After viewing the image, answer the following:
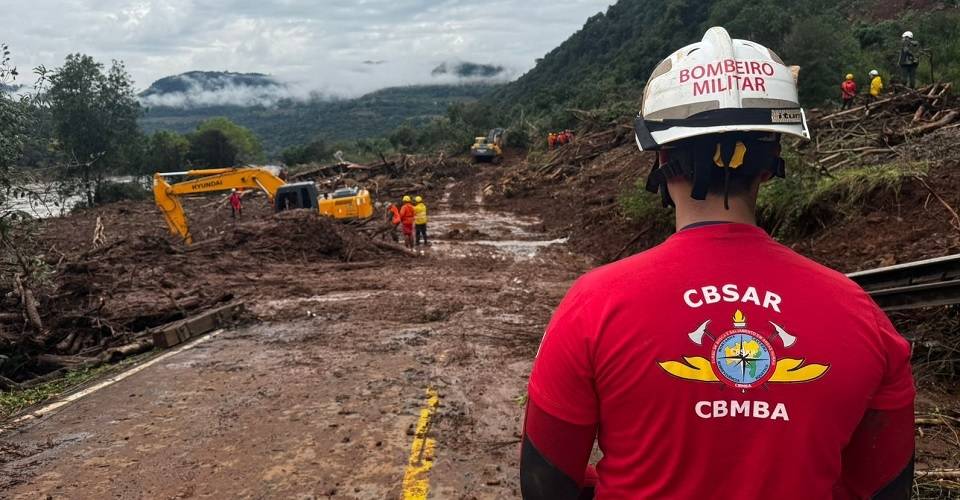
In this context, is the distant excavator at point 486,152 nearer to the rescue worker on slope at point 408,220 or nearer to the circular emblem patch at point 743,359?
Result: the rescue worker on slope at point 408,220

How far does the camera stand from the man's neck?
5.24ft

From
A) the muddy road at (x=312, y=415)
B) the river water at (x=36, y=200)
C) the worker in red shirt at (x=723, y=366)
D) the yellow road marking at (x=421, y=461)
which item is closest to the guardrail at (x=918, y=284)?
the muddy road at (x=312, y=415)

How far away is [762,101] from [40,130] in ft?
31.3

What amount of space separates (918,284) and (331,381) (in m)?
5.51

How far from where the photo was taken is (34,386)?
7918 mm

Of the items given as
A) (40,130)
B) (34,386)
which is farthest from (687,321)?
(40,130)

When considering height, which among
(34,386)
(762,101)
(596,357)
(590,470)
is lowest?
(34,386)

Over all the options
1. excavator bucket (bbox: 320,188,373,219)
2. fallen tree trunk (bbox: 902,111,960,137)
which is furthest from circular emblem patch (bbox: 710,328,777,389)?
excavator bucket (bbox: 320,188,373,219)

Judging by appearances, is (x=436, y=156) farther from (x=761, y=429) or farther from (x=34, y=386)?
(x=761, y=429)

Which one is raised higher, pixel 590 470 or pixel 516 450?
pixel 590 470

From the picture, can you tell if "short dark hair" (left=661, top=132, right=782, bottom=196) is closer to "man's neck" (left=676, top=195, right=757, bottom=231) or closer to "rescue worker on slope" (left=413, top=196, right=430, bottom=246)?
"man's neck" (left=676, top=195, right=757, bottom=231)

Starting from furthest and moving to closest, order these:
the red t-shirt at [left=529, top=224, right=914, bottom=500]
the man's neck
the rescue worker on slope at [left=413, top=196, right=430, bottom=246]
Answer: the rescue worker on slope at [left=413, top=196, right=430, bottom=246]
the man's neck
the red t-shirt at [left=529, top=224, right=914, bottom=500]

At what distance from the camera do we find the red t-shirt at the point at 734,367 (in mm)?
1441

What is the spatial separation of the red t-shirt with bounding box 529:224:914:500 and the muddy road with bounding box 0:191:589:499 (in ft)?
10.8
